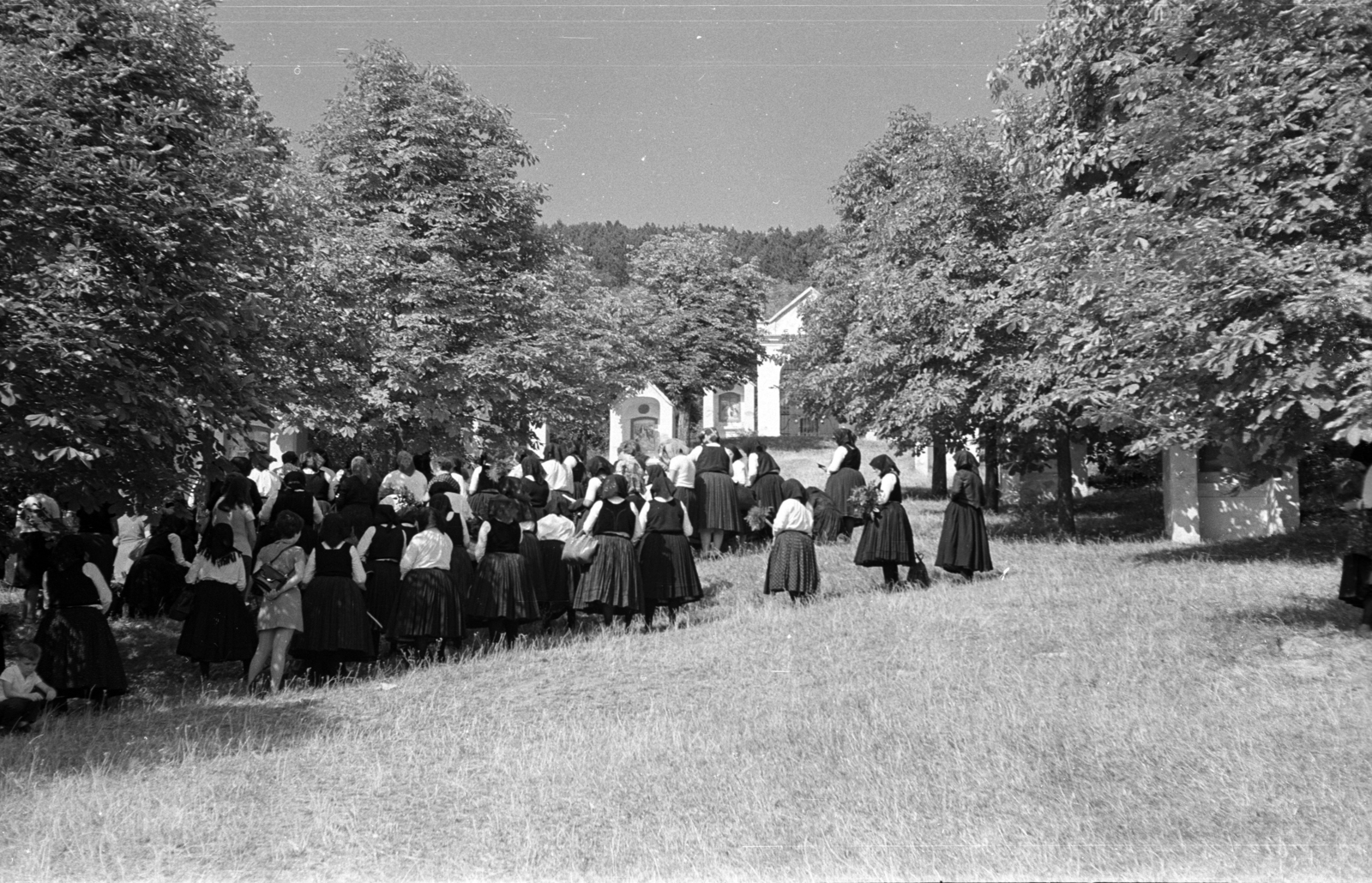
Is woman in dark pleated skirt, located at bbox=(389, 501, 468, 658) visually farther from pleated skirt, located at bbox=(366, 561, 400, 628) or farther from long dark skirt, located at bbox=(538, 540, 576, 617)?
long dark skirt, located at bbox=(538, 540, 576, 617)

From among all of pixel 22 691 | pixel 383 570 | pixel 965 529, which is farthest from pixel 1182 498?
pixel 22 691

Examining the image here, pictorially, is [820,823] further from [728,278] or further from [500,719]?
[728,278]

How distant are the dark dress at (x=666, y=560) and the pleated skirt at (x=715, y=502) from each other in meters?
4.32

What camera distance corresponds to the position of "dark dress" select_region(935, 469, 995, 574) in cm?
1576

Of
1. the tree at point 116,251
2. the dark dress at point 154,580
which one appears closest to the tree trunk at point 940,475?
the dark dress at point 154,580

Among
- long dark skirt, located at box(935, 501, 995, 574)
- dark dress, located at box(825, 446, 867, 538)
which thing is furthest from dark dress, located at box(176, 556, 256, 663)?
dark dress, located at box(825, 446, 867, 538)

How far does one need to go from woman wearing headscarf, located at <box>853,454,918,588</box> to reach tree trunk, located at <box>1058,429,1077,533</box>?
653 cm

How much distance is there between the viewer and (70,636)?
11.0 metres

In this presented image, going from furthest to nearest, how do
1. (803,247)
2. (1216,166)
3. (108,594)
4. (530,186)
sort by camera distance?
(803,247)
(530,186)
(108,594)
(1216,166)

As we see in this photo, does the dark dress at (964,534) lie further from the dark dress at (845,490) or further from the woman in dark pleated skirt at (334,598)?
the woman in dark pleated skirt at (334,598)

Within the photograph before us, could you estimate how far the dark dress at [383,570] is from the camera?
42.7 ft

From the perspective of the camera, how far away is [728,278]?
6450 cm

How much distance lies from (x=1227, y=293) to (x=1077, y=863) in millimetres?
5195

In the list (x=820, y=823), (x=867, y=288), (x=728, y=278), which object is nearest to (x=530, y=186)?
(x=867, y=288)
